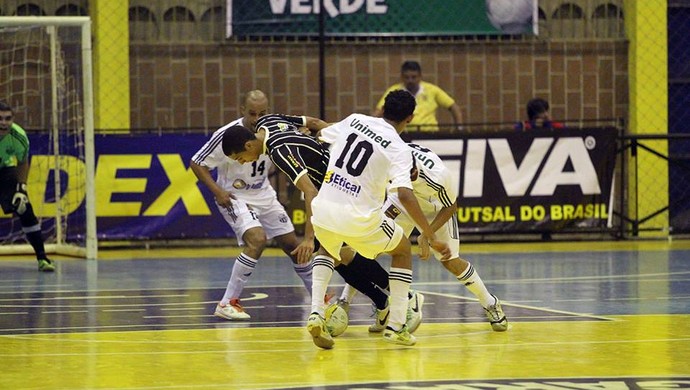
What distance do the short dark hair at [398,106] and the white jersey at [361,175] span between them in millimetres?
86

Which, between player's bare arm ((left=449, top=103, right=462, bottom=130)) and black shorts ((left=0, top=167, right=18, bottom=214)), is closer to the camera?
black shorts ((left=0, top=167, right=18, bottom=214))

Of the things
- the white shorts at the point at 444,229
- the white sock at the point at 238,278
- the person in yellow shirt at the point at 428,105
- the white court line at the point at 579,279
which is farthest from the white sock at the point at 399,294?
the person in yellow shirt at the point at 428,105

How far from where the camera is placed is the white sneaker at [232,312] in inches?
492

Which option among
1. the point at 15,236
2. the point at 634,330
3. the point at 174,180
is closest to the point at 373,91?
the point at 174,180

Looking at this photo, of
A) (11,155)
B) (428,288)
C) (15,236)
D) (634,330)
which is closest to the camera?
(634,330)

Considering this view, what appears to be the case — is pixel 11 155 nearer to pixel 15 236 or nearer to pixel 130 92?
pixel 15 236

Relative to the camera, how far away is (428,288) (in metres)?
15.1

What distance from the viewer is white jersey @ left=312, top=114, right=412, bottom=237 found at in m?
10.4

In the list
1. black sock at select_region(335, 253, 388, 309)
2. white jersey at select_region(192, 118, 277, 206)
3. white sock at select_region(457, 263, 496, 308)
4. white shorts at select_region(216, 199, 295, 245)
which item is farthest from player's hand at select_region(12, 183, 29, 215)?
white sock at select_region(457, 263, 496, 308)

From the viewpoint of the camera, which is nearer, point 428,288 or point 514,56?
point 428,288

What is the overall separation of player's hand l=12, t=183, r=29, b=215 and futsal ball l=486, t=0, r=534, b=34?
8.23 meters

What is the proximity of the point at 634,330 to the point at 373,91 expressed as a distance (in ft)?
36.7

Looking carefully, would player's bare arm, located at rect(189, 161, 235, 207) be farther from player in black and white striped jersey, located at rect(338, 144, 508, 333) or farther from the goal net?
the goal net

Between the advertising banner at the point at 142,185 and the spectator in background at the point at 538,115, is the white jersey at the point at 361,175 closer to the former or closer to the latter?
the advertising banner at the point at 142,185
